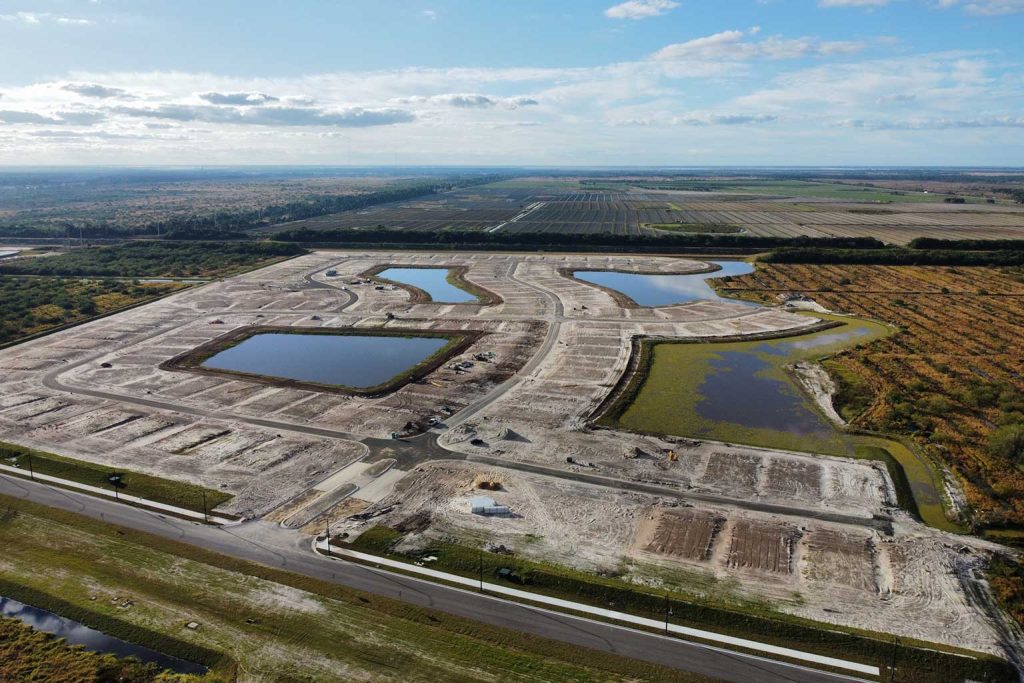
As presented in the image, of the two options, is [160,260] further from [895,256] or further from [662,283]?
[895,256]

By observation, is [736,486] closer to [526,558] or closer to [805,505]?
[805,505]

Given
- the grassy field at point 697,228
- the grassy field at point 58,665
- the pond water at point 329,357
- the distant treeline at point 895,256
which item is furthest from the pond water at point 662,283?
the grassy field at point 58,665

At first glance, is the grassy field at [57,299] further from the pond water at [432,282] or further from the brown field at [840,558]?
the brown field at [840,558]

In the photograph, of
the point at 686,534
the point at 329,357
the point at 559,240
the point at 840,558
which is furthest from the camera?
the point at 559,240

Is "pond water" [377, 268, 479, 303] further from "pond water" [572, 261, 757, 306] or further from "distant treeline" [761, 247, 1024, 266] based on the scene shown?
"distant treeline" [761, 247, 1024, 266]

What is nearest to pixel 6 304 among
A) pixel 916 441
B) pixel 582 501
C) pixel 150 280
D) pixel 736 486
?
pixel 150 280

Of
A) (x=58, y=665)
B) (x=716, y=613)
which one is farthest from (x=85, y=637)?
(x=716, y=613)
